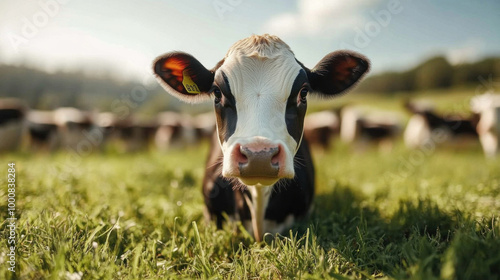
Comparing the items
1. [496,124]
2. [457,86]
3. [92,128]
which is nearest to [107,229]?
[496,124]

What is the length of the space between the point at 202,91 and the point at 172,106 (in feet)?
107

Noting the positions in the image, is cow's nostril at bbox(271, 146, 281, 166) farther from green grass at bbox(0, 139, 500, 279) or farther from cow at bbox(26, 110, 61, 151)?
cow at bbox(26, 110, 61, 151)

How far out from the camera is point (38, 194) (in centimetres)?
386

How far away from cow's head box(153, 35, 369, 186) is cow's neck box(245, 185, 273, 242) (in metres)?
0.59

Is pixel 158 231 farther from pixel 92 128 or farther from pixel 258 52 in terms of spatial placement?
pixel 92 128

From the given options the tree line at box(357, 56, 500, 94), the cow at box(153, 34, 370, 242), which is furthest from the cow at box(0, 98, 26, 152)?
the tree line at box(357, 56, 500, 94)

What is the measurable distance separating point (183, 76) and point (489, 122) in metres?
12.2

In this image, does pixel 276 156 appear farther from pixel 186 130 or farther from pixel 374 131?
pixel 186 130

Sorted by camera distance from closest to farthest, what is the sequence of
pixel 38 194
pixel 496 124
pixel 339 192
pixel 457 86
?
1. pixel 38 194
2. pixel 339 192
3. pixel 496 124
4. pixel 457 86

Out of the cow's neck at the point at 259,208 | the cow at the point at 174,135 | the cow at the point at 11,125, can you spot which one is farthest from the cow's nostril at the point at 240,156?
the cow at the point at 174,135

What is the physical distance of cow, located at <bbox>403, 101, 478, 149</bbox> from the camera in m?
11.8

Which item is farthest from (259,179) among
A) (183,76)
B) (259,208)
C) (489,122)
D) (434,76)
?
(434,76)

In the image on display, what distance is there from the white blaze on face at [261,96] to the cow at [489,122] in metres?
11.1

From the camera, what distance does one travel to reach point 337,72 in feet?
9.20
